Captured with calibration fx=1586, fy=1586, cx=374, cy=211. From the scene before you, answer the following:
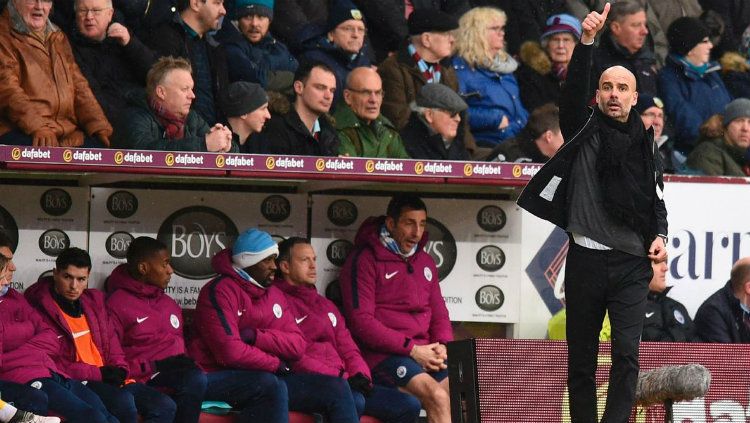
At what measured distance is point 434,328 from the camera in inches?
423

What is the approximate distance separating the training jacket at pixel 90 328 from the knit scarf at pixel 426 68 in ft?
10.9

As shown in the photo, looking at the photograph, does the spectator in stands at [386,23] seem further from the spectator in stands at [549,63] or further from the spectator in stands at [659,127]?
the spectator in stands at [659,127]

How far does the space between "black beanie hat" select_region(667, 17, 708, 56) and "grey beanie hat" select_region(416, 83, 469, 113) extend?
2888 millimetres

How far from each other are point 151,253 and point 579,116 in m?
3.45

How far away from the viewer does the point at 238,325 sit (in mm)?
10016

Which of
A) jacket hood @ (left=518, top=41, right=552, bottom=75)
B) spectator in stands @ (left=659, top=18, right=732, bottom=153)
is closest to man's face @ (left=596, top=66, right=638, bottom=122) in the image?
jacket hood @ (left=518, top=41, right=552, bottom=75)

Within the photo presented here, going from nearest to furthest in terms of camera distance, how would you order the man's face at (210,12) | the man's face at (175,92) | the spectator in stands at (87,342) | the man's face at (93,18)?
the spectator in stands at (87,342) < the man's face at (175,92) < the man's face at (93,18) < the man's face at (210,12)

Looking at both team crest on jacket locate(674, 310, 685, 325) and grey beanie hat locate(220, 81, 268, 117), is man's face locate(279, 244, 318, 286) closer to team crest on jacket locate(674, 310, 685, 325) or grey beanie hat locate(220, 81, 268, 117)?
grey beanie hat locate(220, 81, 268, 117)

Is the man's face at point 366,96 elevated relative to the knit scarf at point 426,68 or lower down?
lower down

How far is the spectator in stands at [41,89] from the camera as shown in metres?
9.69

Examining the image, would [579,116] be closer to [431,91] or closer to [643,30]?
[431,91]

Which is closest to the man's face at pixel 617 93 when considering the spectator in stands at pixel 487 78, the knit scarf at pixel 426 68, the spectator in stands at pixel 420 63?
the spectator in stands at pixel 420 63

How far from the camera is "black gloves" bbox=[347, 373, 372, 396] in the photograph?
397 inches

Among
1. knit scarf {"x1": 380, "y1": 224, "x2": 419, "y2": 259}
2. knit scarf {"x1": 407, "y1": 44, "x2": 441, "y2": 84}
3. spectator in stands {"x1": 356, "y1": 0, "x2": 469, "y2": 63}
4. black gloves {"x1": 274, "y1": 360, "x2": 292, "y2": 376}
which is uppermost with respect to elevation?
spectator in stands {"x1": 356, "y1": 0, "x2": 469, "y2": 63}
